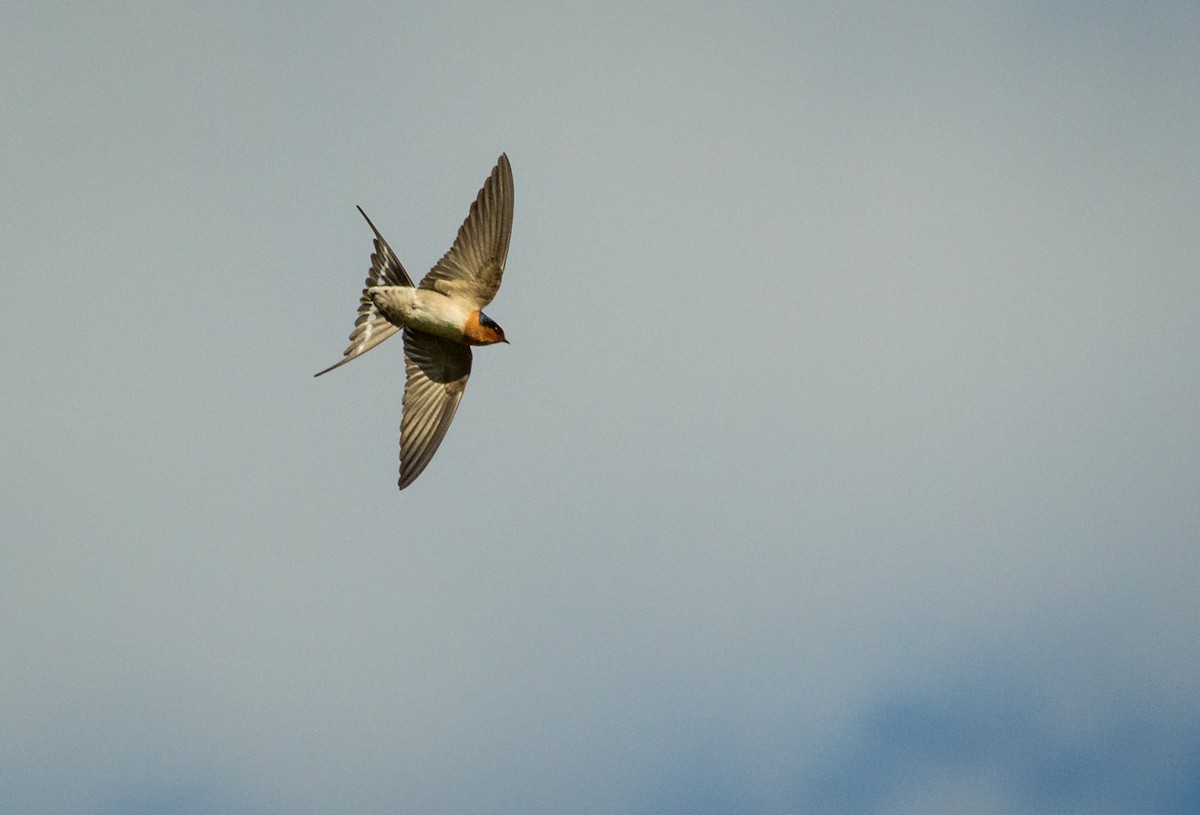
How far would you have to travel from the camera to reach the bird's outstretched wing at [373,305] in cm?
850

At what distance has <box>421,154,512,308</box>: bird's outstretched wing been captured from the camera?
8.55 meters

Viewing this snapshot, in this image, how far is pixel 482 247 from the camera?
28.2 feet

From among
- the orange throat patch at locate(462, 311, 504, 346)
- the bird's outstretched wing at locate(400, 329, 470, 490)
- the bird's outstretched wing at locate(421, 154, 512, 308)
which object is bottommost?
the bird's outstretched wing at locate(400, 329, 470, 490)

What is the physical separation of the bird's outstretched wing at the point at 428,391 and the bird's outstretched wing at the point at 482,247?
0.36 meters

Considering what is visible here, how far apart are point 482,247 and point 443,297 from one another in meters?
0.35

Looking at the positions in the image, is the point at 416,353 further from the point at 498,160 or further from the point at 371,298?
the point at 498,160

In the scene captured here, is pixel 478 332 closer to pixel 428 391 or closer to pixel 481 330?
pixel 481 330

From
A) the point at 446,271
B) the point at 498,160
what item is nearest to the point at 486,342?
the point at 446,271

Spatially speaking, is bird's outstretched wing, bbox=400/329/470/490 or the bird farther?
bird's outstretched wing, bbox=400/329/470/490

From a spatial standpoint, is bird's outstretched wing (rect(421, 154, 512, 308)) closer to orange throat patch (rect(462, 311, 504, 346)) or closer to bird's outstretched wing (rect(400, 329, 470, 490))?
orange throat patch (rect(462, 311, 504, 346))

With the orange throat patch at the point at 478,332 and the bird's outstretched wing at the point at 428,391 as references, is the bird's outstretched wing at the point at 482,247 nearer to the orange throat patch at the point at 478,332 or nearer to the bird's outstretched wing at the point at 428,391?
the orange throat patch at the point at 478,332

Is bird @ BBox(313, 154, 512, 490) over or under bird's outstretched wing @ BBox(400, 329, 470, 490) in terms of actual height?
over

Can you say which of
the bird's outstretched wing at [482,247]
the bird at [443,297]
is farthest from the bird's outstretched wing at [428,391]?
the bird's outstretched wing at [482,247]

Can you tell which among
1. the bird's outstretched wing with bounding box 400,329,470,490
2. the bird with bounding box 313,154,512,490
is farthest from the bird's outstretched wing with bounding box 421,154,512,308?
the bird's outstretched wing with bounding box 400,329,470,490
